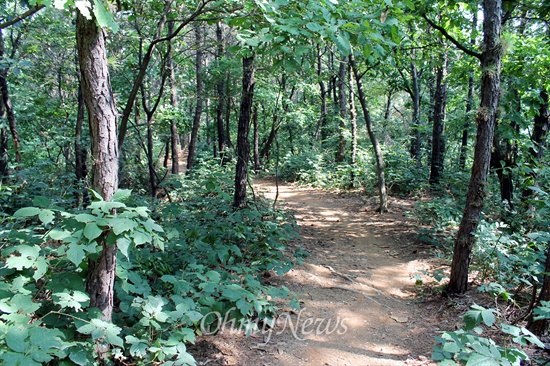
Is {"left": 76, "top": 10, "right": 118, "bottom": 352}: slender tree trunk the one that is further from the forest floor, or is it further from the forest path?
the forest path

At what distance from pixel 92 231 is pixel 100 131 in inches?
32.1

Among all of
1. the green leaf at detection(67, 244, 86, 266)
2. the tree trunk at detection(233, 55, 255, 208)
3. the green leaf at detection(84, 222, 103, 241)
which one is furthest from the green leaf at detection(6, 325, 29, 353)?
the tree trunk at detection(233, 55, 255, 208)

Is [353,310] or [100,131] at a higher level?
[100,131]

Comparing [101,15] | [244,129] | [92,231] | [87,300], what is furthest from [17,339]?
[244,129]

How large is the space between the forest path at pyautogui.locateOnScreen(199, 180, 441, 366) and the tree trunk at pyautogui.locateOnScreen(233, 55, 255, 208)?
5.14 feet

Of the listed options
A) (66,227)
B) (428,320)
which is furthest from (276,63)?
(428,320)

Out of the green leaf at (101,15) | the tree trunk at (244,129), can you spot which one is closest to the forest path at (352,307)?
the tree trunk at (244,129)

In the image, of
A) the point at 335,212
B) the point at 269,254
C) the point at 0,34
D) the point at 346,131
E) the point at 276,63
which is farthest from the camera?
the point at 346,131

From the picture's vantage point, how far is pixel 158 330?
105 inches

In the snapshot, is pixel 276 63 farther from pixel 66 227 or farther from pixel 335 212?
pixel 335 212

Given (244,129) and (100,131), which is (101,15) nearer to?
(100,131)

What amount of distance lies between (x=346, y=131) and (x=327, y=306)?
1049cm

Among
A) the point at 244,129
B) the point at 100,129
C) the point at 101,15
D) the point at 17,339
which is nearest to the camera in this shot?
the point at 17,339

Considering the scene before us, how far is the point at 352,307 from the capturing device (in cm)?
450
